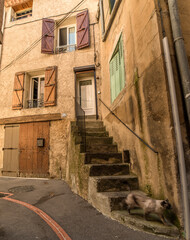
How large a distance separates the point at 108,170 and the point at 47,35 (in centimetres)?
758

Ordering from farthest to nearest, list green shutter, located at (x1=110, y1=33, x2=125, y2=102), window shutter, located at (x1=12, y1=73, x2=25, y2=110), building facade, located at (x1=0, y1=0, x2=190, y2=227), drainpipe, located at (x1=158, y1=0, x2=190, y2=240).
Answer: window shutter, located at (x1=12, y1=73, x2=25, y2=110)
green shutter, located at (x1=110, y1=33, x2=125, y2=102)
building facade, located at (x1=0, y1=0, x2=190, y2=227)
drainpipe, located at (x1=158, y1=0, x2=190, y2=240)

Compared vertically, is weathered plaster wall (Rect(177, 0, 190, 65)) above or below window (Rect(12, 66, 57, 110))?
below

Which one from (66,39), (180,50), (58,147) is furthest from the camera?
(66,39)

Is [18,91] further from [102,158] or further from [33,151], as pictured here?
[102,158]

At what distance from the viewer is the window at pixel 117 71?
414 centimetres

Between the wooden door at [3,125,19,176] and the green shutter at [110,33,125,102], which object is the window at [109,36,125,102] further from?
the wooden door at [3,125,19,176]

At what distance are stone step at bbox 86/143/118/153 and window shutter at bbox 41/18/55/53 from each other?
5852 mm

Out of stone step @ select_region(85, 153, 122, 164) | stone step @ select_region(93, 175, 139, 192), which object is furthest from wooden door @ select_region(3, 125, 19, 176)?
stone step @ select_region(93, 175, 139, 192)

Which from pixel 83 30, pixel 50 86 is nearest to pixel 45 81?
pixel 50 86

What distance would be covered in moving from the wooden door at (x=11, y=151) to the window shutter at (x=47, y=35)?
4.02 meters

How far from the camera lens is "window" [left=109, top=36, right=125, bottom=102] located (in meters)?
4.14

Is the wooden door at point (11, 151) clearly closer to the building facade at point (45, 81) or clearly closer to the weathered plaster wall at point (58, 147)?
the building facade at point (45, 81)

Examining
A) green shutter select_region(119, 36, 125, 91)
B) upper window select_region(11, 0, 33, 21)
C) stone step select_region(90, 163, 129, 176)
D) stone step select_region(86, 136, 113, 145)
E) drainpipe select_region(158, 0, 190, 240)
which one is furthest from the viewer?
upper window select_region(11, 0, 33, 21)

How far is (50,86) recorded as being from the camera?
746cm
